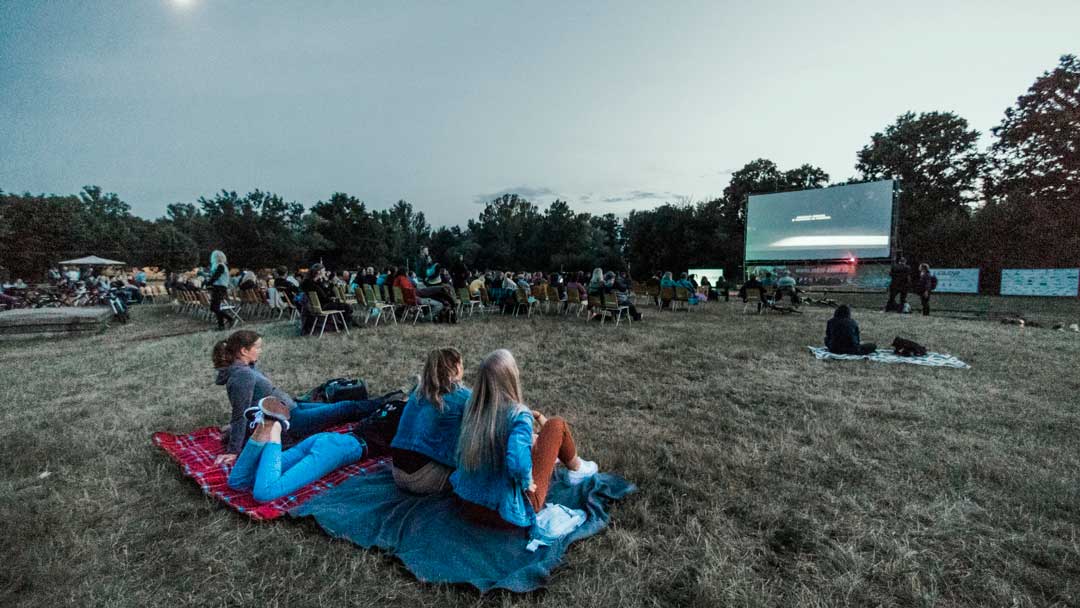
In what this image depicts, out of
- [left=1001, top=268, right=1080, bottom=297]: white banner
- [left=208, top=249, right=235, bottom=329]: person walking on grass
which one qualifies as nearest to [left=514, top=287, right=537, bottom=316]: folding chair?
[left=208, top=249, right=235, bottom=329]: person walking on grass

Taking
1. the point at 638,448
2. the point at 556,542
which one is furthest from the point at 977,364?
the point at 556,542

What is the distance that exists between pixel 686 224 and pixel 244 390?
3268 cm

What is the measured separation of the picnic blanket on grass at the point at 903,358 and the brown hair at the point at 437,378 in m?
6.25

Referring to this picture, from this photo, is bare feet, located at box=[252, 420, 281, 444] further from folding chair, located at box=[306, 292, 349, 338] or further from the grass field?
folding chair, located at box=[306, 292, 349, 338]

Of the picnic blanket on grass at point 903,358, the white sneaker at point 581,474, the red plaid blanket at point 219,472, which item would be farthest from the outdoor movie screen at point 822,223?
the red plaid blanket at point 219,472

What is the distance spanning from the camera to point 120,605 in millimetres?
1825

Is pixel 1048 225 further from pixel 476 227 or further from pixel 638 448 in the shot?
pixel 476 227

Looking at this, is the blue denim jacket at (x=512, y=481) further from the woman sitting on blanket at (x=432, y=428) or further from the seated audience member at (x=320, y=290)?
the seated audience member at (x=320, y=290)

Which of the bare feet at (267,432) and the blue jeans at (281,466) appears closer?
the blue jeans at (281,466)

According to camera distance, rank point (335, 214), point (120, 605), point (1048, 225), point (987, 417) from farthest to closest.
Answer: point (335, 214)
point (1048, 225)
point (987, 417)
point (120, 605)

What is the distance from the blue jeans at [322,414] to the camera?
11.2 feet

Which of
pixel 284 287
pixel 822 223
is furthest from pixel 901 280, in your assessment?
pixel 284 287

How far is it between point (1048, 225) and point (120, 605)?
29.6 meters

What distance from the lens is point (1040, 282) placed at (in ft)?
58.9
